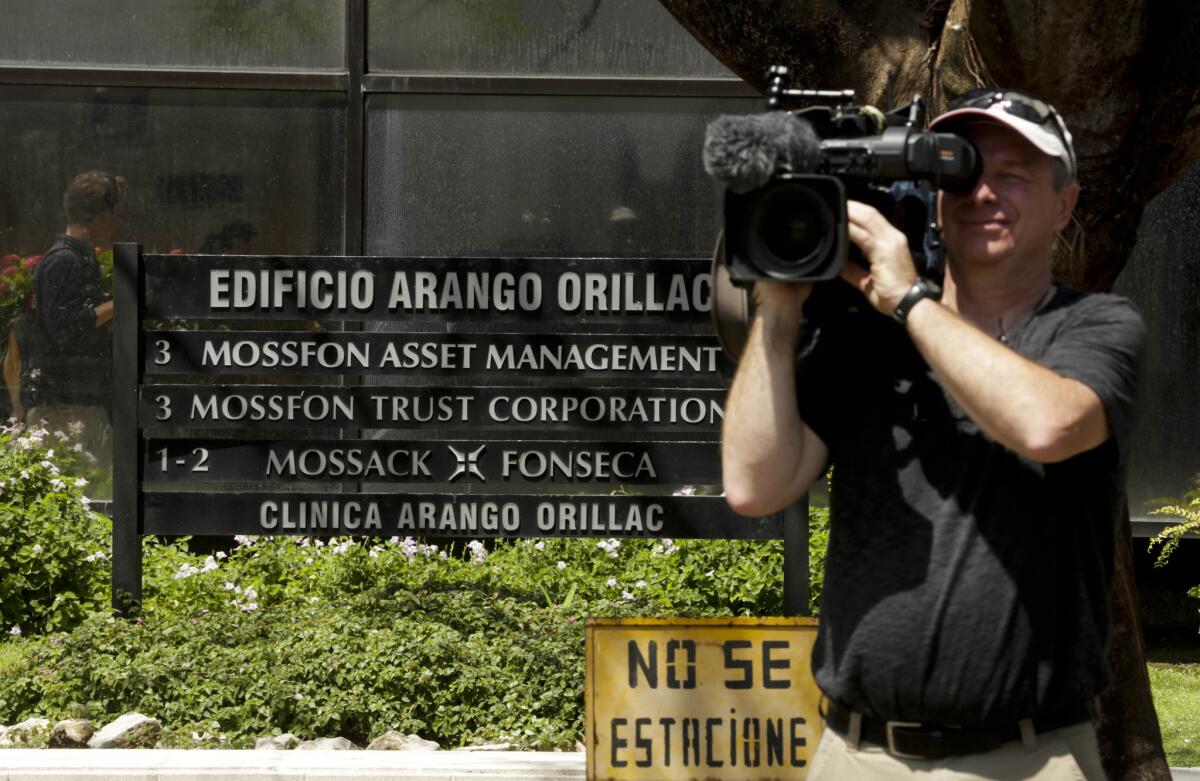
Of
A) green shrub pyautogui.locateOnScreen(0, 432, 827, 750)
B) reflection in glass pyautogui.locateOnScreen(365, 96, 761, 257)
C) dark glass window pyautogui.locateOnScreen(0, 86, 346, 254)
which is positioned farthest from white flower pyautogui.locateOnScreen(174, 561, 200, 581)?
reflection in glass pyautogui.locateOnScreen(365, 96, 761, 257)

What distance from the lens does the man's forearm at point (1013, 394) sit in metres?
2.22

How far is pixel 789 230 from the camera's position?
243 centimetres

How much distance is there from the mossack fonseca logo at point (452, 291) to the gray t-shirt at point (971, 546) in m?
3.87

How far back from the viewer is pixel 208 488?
8.37m

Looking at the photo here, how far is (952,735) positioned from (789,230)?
815 millimetres

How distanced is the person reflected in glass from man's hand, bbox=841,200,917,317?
21.3 ft

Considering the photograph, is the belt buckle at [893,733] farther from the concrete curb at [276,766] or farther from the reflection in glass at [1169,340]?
the reflection in glass at [1169,340]

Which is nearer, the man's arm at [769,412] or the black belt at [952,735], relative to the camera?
the black belt at [952,735]

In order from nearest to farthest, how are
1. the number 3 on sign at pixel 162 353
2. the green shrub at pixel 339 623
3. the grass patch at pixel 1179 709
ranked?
the green shrub at pixel 339 623 → the grass patch at pixel 1179 709 → the number 3 on sign at pixel 162 353

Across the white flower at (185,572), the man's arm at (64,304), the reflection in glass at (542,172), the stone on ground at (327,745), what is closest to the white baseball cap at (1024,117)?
the stone on ground at (327,745)

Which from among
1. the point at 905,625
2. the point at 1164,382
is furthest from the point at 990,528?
the point at 1164,382

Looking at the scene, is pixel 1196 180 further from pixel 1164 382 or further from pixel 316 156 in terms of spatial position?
pixel 316 156

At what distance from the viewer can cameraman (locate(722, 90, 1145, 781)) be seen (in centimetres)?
230

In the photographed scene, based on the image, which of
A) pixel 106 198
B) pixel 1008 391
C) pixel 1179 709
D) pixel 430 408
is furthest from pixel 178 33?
pixel 1008 391
